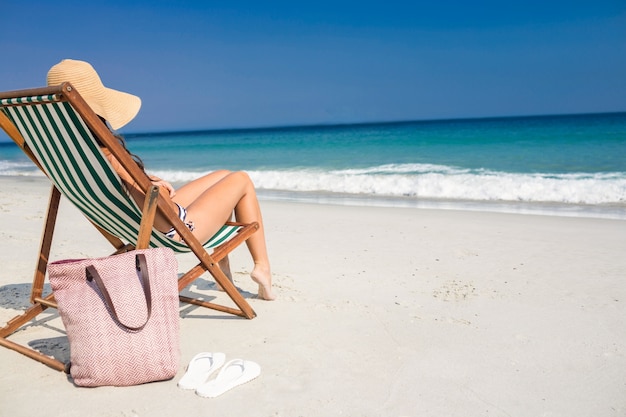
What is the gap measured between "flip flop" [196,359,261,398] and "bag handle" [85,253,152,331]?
36 centimetres

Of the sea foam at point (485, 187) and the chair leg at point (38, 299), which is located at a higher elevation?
the chair leg at point (38, 299)

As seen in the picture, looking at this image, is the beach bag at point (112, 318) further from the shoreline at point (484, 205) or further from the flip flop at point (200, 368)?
the shoreline at point (484, 205)

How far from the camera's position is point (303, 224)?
6234 millimetres

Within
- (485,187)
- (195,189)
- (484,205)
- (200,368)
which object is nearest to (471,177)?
(485,187)

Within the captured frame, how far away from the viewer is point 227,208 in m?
3.03

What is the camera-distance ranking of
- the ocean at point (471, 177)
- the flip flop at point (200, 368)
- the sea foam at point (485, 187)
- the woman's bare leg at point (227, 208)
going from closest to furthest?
the flip flop at point (200, 368)
the woman's bare leg at point (227, 208)
the ocean at point (471, 177)
the sea foam at point (485, 187)

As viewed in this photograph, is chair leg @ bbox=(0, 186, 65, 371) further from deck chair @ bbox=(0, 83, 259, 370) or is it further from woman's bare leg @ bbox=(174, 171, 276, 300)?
woman's bare leg @ bbox=(174, 171, 276, 300)

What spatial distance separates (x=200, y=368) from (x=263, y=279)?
0.91 meters

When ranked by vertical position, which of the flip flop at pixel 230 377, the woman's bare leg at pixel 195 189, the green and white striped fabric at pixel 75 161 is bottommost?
the flip flop at pixel 230 377

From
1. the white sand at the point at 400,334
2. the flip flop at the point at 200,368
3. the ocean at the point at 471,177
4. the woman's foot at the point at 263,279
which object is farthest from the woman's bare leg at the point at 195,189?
the ocean at the point at 471,177

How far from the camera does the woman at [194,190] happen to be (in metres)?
2.42

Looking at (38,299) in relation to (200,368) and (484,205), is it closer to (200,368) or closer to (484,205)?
(200,368)

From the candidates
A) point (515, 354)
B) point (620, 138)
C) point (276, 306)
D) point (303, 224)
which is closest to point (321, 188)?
point (303, 224)

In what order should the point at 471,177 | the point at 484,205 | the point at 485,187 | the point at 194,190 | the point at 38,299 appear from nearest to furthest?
the point at 38,299 → the point at 194,190 → the point at 484,205 → the point at 485,187 → the point at 471,177
